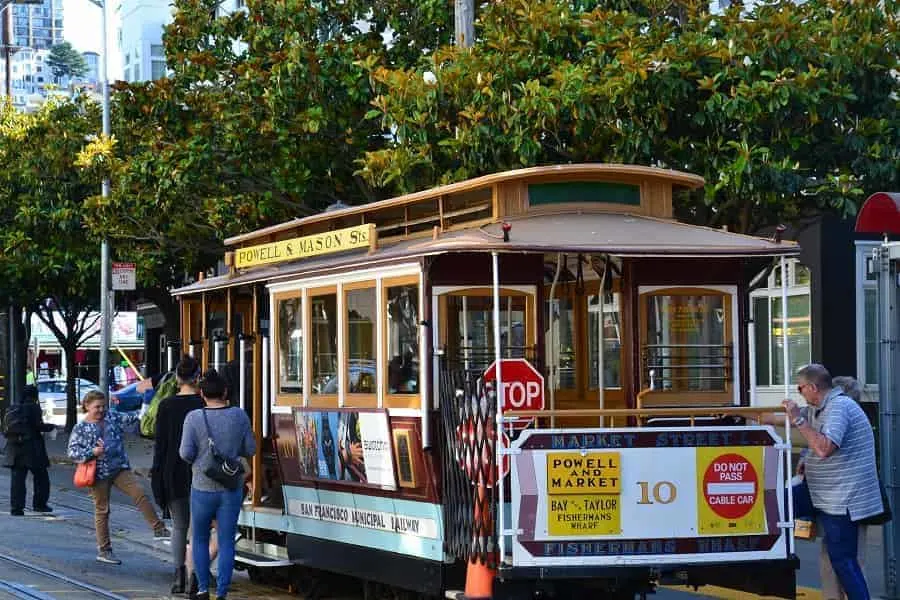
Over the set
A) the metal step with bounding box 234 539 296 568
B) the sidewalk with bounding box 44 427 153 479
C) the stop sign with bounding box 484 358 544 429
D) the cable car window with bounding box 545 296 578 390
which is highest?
the cable car window with bounding box 545 296 578 390

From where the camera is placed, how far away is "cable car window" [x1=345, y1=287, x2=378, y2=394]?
37.4ft

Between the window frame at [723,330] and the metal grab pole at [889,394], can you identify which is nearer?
the window frame at [723,330]

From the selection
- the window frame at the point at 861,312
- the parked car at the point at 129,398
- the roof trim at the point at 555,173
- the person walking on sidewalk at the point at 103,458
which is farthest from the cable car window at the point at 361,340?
the parked car at the point at 129,398

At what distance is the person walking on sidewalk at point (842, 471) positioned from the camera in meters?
10.4

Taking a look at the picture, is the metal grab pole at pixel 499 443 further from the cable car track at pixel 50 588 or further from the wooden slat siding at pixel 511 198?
the cable car track at pixel 50 588

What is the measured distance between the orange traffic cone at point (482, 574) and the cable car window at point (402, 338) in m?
1.14

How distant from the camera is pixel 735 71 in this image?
15.9 meters

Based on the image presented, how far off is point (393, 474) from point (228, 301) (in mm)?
3837

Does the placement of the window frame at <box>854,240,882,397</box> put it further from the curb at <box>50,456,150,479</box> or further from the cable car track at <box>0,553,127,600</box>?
the cable car track at <box>0,553,127,600</box>

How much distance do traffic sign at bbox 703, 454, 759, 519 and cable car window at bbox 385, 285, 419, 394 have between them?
1.99m

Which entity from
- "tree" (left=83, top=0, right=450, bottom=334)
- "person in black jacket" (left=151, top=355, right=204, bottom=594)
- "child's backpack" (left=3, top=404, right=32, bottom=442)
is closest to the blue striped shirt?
"person in black jacket" (left=151, top=355, right=204, bottom=594)

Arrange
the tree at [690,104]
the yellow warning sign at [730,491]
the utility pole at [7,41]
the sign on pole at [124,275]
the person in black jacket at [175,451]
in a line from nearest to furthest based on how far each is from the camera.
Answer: the yellow warning sign at [730,491] → the person in black jacket at [175,451] → the tree at [690,104] → the sign on pole at [124,275] → the utility pole at [7,41]

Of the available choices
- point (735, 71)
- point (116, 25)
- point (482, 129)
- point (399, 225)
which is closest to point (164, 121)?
point (482, 129)

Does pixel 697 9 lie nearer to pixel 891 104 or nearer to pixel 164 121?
pixel 891 104
